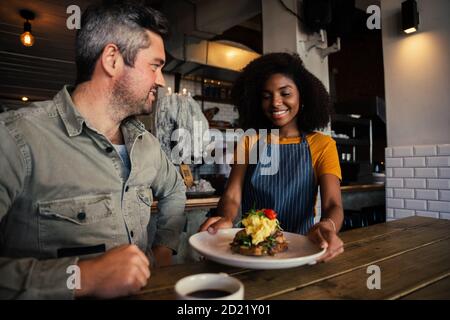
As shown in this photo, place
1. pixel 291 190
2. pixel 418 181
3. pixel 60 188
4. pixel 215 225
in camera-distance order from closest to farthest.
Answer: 1. pixel 60 188
2. pixel 215 225
3. pixel 291 190
4. pixel 418 181

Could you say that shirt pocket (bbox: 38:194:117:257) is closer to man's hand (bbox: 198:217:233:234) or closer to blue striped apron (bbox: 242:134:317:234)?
man's hand (bbox: 198:217:233:234)

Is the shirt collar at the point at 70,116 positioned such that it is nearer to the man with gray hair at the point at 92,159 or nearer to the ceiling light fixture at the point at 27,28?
the man with gray hair at the point at 92,159

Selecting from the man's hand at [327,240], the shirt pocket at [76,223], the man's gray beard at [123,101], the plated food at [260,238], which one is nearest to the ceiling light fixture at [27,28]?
the man's gray beard at [123,101]

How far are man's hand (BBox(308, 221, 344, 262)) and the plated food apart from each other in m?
0.11

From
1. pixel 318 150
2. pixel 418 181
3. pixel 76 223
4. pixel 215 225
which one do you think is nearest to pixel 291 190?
pixel 318 150

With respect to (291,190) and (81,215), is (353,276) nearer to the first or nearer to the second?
(291,190)

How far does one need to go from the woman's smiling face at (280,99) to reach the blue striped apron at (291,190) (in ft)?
0.63

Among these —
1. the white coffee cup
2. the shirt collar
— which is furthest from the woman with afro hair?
the white coffee cup

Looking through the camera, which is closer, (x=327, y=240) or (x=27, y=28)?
(x=327, y=240)

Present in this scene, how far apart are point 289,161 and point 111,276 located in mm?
1302

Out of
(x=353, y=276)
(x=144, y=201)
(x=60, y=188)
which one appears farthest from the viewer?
(x=144, y=201)

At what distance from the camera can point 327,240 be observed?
103 cm

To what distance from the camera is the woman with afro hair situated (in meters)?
1.77
